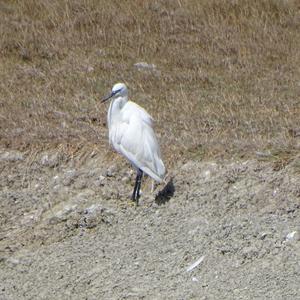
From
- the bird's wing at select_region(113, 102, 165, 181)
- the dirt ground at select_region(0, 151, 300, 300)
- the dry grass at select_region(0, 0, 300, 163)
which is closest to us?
the dirt ground at select_region(0, 151, 300, 300)

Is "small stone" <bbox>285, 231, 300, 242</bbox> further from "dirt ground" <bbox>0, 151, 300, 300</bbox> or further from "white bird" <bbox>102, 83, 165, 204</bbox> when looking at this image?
"white bird" <bbox>102, 83, 165, 204</bbox>

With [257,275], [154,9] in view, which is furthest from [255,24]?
[257,275]

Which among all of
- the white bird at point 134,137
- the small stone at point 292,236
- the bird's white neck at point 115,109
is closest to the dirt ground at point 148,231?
the small stone at point 292,236

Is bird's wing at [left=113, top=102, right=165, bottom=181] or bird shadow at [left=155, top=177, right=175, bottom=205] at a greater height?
bird's wing at [left=113, top=102, right=165, bottom=181]

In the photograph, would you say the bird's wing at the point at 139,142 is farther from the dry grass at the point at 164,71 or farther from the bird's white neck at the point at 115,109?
the dry grass at the point at 164,71

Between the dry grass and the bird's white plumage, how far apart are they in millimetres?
484

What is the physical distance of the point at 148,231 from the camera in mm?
9133

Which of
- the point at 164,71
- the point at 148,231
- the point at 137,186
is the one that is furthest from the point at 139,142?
the point at 164,71

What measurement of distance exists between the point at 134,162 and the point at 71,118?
5.68 ft

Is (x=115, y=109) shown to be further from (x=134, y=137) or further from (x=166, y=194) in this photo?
(x=166, y=194)

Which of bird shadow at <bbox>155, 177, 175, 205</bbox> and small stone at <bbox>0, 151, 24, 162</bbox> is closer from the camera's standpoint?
bird shadow at <bbox>155, 177, 175, 205</bbox>

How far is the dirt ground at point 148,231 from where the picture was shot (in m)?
8.40

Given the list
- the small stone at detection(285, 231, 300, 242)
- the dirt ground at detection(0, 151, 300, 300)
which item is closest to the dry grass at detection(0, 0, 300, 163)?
the dirt ground at detection(0, 151, 300, 300)

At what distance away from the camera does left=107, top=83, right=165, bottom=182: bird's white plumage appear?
30.9ft
